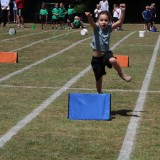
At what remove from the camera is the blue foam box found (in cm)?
748

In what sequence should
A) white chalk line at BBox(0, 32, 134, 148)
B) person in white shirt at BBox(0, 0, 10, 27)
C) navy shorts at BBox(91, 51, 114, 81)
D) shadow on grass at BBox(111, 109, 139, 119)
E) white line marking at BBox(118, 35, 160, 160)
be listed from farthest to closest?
person in white shirt at BBox(0, 0, 10, 27)
navy shorts at BBox(91, 51, 114, 81)
shadow on grass at BBox(111, 109, 139, 119)
white chalk line at BBox(0, 32, 134, 148)
white line marking at BBox(118, 35, 160, 160)

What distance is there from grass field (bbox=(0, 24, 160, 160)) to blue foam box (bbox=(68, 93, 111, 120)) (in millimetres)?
123

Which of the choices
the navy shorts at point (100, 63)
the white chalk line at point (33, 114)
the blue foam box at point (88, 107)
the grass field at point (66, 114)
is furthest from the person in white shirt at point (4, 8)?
the blue foam box at point (88, 107)

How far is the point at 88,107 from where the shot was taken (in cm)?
755

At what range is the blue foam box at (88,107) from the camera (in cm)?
748

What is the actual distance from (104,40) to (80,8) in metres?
36.4

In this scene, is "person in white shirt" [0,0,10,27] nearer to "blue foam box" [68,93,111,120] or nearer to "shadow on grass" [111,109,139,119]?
"shadow on grass" [111,109,139,119]

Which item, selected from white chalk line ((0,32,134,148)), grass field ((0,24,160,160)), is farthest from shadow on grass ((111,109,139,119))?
white chalk line ((0,32,134,148))

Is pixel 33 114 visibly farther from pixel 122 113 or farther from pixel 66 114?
pixel 122 113

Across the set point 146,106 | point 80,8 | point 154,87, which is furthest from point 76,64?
point 80,8

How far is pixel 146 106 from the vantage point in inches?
338

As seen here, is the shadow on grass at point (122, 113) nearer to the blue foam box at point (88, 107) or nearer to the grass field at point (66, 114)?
the grass field at point (66, 114)

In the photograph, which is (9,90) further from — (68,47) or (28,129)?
(68,47)

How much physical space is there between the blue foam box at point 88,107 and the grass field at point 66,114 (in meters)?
0.12
